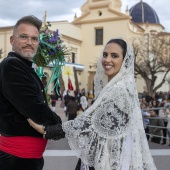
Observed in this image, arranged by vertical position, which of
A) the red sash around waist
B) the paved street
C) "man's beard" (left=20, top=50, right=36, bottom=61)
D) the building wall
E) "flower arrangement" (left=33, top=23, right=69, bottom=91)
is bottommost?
the paved street

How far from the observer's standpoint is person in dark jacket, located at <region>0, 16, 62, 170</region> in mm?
2209

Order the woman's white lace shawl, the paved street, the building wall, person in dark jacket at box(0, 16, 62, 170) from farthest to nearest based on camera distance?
the building wall → the paved street → the woman's white lace shawl → person in dark jacket at box(0, 16, 62, 170)

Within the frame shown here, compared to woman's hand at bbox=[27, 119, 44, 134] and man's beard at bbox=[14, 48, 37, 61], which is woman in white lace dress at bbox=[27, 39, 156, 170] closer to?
woman's hand at bbox=[27, 119, 44, 134]

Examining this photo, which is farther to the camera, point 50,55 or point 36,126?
point 50,55

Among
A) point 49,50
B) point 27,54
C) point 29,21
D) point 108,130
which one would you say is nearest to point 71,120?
point 108,130

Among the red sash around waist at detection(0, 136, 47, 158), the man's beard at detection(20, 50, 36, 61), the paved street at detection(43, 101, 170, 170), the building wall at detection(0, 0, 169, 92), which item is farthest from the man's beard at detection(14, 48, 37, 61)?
the building wall at detection(0, 0, 169, 92)

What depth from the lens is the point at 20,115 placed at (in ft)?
7.38

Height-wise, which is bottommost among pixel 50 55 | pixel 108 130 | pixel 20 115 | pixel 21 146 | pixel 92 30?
pixel 21 146

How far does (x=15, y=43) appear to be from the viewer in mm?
2414

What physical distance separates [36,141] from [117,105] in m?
0.62

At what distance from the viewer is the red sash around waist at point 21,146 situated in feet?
7.41

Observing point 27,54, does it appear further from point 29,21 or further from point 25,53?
point 29,21

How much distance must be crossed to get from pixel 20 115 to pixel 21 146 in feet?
0.69

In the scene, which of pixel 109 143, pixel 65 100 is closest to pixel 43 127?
pixel 109 143
